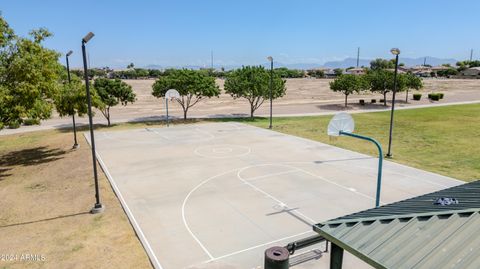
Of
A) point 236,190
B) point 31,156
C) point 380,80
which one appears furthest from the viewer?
point 380,80

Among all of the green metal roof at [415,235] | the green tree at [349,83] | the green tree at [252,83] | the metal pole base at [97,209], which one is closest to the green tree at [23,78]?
the metal pole base at [97,209]

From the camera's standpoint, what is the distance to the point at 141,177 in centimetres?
1928

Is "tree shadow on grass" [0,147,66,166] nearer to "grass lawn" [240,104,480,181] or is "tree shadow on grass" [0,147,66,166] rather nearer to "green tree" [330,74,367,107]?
"grass lawn" [240,104,480,181]

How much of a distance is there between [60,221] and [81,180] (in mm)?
5607

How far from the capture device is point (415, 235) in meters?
5.17

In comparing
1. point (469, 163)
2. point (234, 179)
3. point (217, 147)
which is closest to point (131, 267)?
point (234, 179)

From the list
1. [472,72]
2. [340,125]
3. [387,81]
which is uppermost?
[472,72]

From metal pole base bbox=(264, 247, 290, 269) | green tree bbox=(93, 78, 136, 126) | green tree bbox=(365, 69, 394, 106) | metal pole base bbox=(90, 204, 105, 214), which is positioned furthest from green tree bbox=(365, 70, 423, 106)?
metal pole base bbox=(264, 247, 290, 269)

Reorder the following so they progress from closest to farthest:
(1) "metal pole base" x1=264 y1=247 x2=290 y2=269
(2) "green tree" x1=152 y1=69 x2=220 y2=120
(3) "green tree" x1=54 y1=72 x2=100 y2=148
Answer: (1) "metal pole base" x1=264 y1=247 x2=290 y2=269
(3) "green tree" x1=54 y1=72 x2=100 y2=148
(2) "green tree" x1=152 y1=69 x2=220 y2=120

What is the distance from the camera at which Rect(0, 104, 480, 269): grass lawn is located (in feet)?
37.2

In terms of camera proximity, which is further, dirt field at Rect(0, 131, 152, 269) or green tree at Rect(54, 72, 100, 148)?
green tree at Rect(54, 72, 100, 148)

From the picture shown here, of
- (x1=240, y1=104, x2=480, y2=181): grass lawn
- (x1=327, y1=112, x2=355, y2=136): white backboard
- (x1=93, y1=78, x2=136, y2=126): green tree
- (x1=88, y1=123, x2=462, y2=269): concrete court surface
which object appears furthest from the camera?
(x1=93, y1=78, x2=136, y2=126): green tree

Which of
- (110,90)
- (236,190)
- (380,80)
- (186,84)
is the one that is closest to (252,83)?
(186,84)

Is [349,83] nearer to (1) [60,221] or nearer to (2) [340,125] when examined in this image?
(2) [340,125]
